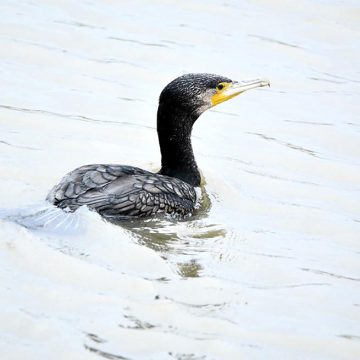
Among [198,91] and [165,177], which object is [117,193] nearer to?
[165,177]

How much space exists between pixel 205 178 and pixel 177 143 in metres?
0.58

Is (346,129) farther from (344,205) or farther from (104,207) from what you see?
(104,207)

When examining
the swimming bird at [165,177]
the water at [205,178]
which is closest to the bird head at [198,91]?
the swimming bird at [165,177]

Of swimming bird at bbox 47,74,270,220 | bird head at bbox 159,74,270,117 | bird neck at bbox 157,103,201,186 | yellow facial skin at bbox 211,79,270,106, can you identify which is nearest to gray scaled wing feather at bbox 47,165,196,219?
swimming bird at bbox 47,74,270,220

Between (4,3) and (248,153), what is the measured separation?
4.63 m

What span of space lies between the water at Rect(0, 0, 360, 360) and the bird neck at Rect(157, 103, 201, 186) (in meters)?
0.34

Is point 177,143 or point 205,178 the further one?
point 205,178

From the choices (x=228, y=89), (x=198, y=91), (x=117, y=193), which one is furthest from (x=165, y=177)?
(x=228, y=89)

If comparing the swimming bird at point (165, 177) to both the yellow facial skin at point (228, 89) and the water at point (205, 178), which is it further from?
the water at point (205, 178)

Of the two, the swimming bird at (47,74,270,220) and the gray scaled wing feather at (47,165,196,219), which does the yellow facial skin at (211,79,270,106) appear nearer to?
the swimming bird at (47,74,270,220)

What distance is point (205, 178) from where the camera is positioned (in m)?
8.41

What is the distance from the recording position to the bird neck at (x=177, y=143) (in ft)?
25.9

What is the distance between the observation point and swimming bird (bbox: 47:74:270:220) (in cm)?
685

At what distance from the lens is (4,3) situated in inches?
480
